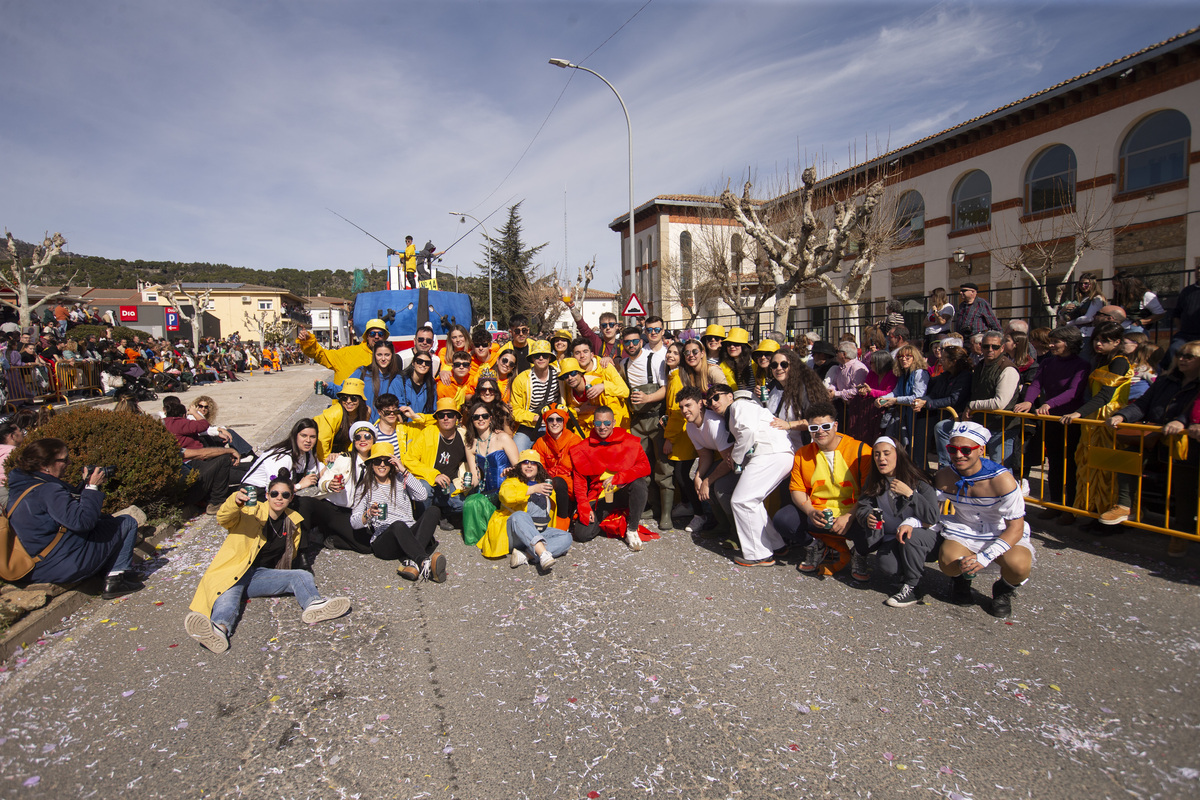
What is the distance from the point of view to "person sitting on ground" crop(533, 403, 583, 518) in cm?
571

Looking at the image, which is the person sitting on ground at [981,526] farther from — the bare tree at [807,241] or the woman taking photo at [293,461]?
the bare tree at [807,241]

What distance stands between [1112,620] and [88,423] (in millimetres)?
7745

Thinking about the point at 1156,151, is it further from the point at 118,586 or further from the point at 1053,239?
the point at 118,586

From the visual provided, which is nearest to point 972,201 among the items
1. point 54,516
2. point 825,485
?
point 825,485

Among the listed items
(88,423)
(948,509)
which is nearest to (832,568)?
(948,509)

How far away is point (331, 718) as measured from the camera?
3.17 metres

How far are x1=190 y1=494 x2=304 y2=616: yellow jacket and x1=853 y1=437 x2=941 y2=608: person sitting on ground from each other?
4164 mm

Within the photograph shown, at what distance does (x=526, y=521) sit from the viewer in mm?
5254

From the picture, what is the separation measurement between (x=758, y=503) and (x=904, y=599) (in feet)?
4.18

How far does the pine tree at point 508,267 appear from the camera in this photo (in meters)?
47.4

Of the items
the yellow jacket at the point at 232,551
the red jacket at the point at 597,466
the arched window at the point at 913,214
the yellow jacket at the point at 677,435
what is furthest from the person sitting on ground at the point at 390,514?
the arched window at the point at 913,214

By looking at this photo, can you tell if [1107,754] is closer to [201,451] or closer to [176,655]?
[176,655]

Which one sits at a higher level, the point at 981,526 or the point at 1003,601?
the point at 981,526

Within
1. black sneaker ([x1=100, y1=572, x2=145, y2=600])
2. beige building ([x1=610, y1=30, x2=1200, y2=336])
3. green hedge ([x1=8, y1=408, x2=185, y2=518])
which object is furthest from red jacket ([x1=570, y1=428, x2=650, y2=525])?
beige building ([x1=610, y1=30, x2=1200, y2=336])
